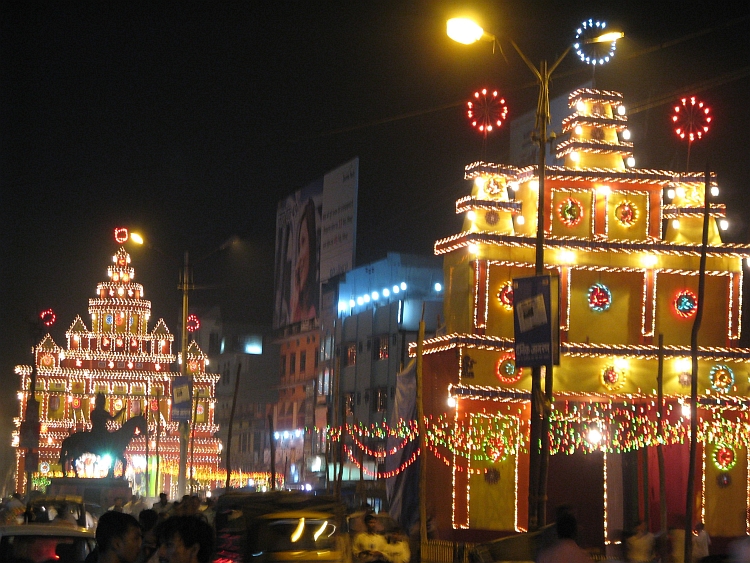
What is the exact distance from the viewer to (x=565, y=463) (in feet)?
128

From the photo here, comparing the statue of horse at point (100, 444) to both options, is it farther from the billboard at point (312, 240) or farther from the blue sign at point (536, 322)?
the blue sign at point (536, 322)

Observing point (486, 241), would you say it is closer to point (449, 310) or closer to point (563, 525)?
point (449, 310)

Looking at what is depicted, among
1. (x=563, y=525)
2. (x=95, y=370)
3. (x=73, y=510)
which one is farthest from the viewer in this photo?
(x=95, y=370)

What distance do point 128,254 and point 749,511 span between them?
59661 mm

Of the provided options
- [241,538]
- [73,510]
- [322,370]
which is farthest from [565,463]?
[322,370]

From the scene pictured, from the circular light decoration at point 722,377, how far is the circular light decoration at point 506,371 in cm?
640

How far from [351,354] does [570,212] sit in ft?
111

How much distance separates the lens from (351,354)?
233 ft

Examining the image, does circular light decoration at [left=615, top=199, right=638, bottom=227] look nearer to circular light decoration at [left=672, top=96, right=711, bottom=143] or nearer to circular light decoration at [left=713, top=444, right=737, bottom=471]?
circular light decoration at [left=672, top=96, right=711, bottom=143]

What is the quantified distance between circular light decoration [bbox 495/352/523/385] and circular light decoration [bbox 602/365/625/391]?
2796mm

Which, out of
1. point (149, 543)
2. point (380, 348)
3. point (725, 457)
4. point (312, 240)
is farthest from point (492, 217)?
point (312, 240)

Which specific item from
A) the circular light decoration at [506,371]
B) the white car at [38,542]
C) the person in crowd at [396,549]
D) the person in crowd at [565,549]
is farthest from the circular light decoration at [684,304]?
the person in crowd at [565,549]

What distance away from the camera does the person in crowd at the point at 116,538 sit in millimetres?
8039

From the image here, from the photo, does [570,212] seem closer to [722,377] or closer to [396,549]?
[722,377]
